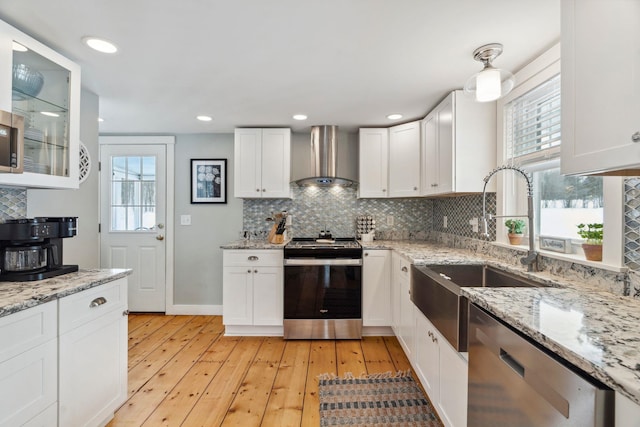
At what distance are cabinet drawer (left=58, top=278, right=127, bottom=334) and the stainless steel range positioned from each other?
146 cm

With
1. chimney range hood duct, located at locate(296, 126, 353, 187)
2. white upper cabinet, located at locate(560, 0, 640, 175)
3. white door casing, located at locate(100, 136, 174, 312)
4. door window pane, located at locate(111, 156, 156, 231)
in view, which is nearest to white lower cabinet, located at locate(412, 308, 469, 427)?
white upper cabinet, located at locate(560, 0, 640, 175)

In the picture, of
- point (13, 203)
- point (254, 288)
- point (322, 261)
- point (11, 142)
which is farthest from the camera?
point (254, 288)

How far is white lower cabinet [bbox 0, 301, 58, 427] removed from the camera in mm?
1152

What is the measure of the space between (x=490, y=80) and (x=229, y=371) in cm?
270

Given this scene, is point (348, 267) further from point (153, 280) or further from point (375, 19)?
point (153, 280)

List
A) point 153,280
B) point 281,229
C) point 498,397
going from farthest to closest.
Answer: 1. point 153,280
2. point 281,229
3. point 498,397

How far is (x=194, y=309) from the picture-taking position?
3754 millimetres

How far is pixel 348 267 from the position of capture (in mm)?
2979

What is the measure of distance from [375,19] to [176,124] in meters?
2.62

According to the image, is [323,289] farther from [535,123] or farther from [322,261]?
[535,123]

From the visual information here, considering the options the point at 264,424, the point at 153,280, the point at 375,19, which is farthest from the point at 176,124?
the point at 264,424

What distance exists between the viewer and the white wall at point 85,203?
2203mm

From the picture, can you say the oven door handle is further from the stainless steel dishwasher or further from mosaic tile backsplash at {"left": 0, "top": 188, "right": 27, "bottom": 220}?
mosaic tile backsplash at {"left": 0, "top": 188, "right": 27, "bottom": 220}

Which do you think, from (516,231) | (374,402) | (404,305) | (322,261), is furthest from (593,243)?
(322,261)
